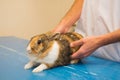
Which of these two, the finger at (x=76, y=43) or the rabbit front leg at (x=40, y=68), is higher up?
the finger at (x=76, y=43)

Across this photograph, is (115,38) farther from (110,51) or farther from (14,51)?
(14,51)

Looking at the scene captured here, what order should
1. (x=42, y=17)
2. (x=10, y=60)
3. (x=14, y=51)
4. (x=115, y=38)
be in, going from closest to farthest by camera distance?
(x=115, y=38) → (x=10, y=60) → (x=14, y=51) → (x=42, y=17)

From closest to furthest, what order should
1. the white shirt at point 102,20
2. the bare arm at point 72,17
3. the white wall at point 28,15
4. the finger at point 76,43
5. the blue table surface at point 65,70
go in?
the blue table surface at point 65,70
the finger at point 76,43
the white shirt at point 102,20
the bare arm at point 72,17
the white wall at point 28,15

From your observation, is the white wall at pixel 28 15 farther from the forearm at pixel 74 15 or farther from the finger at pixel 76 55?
the finger at pixel 76 55

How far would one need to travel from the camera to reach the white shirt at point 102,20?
1050 mm

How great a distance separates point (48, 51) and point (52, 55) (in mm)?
23

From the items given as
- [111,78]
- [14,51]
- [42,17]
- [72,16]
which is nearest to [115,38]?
[111,78]

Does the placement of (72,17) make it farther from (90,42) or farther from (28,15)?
(28,15)

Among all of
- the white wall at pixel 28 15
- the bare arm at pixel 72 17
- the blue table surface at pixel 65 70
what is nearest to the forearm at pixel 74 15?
the bare arm at pixel 72 17

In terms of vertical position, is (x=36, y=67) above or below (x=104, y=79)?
above

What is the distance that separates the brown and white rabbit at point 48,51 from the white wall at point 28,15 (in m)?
1.37

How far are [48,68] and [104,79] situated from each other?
0.74 ft

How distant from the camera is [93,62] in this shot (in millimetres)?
1025

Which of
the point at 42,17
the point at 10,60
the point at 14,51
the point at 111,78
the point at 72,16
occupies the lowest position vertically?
the point at 111,78
